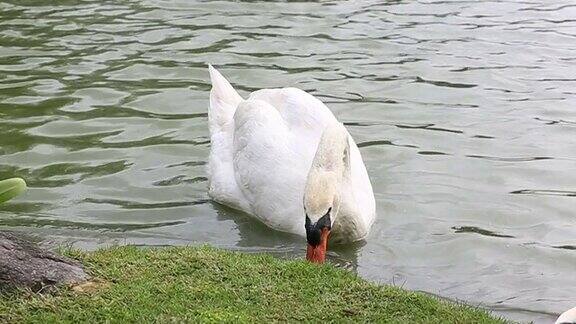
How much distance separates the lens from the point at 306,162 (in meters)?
7.90

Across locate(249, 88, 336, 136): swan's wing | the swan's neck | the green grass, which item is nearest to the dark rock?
the green grass

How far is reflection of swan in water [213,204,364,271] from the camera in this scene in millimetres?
7406

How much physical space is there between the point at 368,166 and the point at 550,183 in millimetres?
1566

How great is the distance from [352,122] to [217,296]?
4.87 metres

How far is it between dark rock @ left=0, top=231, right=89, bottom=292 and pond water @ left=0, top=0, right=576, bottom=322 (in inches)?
72.0

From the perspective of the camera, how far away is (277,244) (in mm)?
7629

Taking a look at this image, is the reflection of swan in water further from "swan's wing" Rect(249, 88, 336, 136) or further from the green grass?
the green grass

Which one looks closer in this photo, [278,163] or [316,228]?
[316,228]

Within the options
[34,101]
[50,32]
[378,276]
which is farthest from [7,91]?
[378,276]

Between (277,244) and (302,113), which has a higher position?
(302,113)

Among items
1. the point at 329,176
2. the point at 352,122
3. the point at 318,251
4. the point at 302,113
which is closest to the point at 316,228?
the point at 318,251

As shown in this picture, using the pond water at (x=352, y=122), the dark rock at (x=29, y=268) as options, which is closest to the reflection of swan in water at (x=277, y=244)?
the pond water at (x=352, y=122)

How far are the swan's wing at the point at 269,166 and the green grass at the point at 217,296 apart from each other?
5.28 ft

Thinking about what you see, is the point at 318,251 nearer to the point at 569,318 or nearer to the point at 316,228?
the point at 316,228
